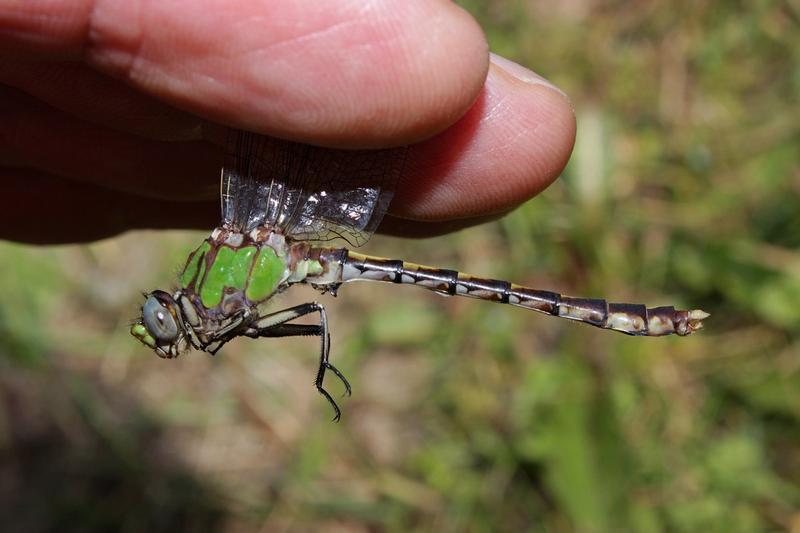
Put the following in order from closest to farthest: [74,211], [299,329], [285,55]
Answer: [285,55]
[299,329]
[74,211]

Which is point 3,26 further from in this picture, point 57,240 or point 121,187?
point 57,240

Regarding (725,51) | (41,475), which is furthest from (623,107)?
(41,475)

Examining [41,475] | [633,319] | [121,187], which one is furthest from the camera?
[41,475]

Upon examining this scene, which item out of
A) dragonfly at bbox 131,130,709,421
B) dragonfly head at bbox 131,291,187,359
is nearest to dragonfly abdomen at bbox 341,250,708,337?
dragonfly at bbox 131,130,709,421

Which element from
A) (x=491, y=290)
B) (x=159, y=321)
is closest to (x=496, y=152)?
(x=491, y=290)

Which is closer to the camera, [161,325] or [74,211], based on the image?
[161,325]

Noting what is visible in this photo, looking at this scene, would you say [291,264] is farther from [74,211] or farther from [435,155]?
[74,211]
